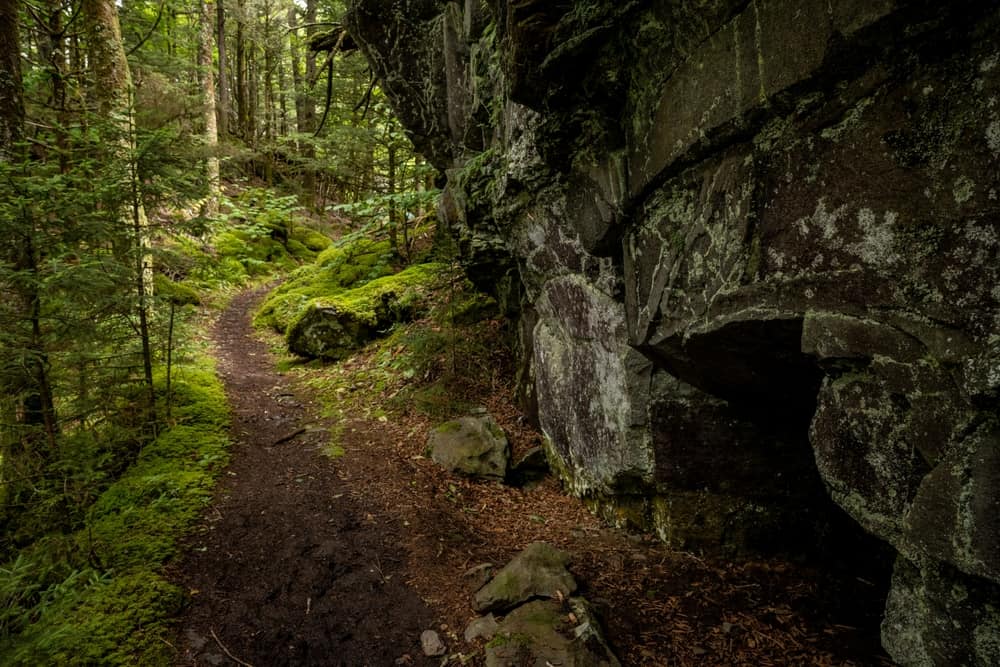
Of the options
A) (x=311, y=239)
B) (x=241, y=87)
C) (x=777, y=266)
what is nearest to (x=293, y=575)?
(x=777, y=266)

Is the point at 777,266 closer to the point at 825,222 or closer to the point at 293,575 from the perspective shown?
the point at 825,222

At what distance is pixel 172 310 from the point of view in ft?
23.9

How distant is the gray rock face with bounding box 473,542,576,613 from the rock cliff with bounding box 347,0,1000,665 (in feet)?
4.18

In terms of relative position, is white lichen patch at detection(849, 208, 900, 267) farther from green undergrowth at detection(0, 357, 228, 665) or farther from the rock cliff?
green undergrowth at detection(0, 357, 228, 665)

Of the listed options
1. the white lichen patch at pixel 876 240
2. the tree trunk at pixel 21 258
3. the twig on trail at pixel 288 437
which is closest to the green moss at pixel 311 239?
the twig on trail at pixel 288 437

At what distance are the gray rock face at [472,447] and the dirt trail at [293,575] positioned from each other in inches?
54.4

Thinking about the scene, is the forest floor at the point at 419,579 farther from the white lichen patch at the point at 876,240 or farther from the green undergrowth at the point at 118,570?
the white lichen patch at the point at 876,240

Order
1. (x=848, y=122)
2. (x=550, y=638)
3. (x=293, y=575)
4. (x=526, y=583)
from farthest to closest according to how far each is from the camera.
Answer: (x=293, y=575) < (x=526, y=583) < (x=550, y=638) < (x=848, y=122)

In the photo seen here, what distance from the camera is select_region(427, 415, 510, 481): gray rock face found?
689 cm

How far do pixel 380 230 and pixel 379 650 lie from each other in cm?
1251

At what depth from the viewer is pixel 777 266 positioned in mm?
2979

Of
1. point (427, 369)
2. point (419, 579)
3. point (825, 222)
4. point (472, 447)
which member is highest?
point (825, 222)

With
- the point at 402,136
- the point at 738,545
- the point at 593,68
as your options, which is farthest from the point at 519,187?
the point at 402,136

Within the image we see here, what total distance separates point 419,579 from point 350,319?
736 centimetres
